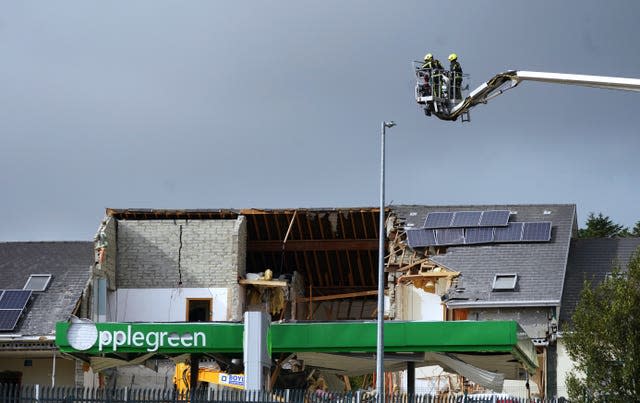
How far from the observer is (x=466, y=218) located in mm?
54375

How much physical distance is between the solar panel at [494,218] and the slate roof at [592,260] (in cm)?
300

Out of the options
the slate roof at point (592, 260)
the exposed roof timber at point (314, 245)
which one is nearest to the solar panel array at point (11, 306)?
the exposed roof timber at point (314, 245)

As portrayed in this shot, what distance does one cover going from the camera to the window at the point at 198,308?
5378 centimetres

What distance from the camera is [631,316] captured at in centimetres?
3475

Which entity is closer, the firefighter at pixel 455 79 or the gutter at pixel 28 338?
the firefighter at pixel 455 79

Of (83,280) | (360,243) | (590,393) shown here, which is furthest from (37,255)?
(590,393)

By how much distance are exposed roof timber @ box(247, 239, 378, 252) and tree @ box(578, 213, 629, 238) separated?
24.3 m

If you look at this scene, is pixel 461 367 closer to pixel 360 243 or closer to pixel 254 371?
pixel 254 371

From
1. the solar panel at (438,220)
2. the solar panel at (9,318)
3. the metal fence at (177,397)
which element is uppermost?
the solar panel at (438,220)

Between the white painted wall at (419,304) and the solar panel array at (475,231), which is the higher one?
the solar panel array at (475,231)

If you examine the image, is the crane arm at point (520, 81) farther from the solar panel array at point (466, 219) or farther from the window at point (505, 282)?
the solar panel array at point (466, 219)

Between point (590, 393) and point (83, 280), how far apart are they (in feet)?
81.0

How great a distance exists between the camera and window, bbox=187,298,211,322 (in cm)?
5378

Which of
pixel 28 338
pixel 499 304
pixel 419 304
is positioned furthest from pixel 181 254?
pixel 499 304
